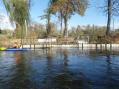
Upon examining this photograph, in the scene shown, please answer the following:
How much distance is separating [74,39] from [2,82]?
136 feet

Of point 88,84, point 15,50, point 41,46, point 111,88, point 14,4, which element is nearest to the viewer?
point 14,4

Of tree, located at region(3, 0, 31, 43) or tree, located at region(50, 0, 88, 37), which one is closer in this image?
tree, located at region(3, 0, 31, 43)

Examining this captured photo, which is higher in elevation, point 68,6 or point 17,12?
point 68,6

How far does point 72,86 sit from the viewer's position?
1362 centimetres

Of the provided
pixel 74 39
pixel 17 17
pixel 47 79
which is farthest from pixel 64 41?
pixel 17 17

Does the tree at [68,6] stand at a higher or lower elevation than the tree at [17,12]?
higher

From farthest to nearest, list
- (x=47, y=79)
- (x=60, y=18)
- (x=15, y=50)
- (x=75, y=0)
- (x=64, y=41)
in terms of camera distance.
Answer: (x=60, y=18) < (x=75, y=0) < (x=64, y=41) < (x=15, y=50) < (x=47, y=79)

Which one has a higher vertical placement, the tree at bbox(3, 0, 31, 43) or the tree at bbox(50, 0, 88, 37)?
the tree at bbox(50, 0, 88, 37)

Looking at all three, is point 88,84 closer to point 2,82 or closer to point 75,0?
point 2,82

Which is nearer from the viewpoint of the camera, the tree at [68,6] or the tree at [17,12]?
the tree at [17,12]

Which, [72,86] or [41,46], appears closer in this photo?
[72,86]

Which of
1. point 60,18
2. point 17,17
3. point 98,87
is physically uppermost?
point 60,18

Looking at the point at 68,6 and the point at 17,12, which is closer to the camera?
the point at 17,12

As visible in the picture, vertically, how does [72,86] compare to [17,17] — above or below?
below
